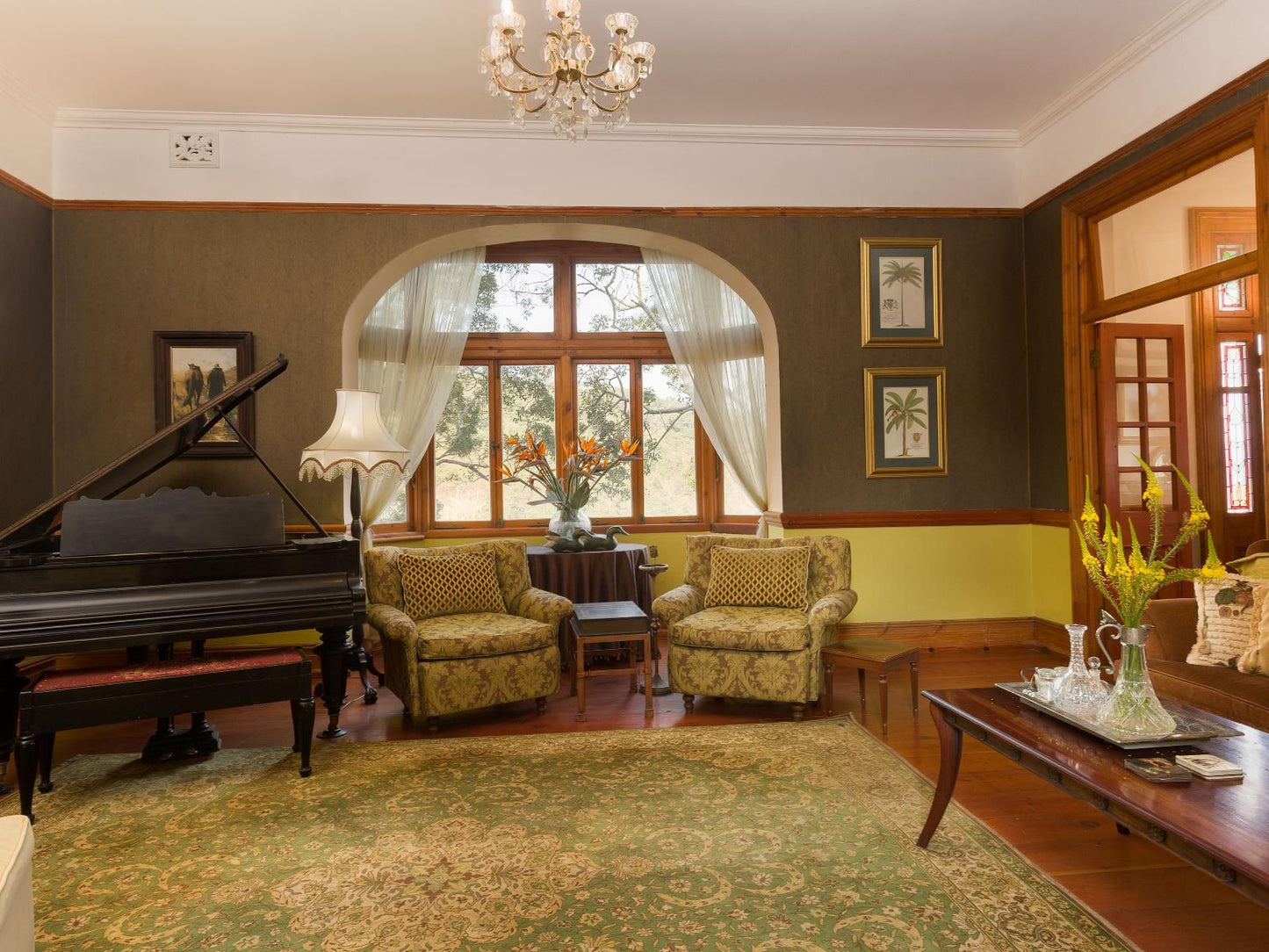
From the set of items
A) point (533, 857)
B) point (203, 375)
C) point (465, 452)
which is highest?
point (203, 375)

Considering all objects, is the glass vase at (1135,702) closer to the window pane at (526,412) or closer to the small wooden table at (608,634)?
the small wooden table at (608,634)

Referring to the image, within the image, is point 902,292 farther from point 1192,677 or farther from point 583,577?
point 1192,677

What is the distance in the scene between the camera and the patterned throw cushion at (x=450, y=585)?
4375 millimetres

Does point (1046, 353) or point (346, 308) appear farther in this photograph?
point (1046, 353)

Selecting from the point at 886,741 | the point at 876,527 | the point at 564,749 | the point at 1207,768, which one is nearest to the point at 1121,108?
the point at 876,527

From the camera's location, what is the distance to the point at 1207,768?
186 centimetres

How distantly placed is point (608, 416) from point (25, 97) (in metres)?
4.19

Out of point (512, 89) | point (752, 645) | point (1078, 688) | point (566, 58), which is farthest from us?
point (752, 645)

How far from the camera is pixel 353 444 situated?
4.12m

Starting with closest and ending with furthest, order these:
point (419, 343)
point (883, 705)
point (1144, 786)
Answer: point (1144, 786) → point (883, 705) → point (419, 343)

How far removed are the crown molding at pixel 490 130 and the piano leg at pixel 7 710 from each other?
11.1 ft

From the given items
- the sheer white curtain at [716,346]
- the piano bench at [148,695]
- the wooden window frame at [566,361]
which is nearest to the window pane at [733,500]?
the wooden window frame at [566,361]

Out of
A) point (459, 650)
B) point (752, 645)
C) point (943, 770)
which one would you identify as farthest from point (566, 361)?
point (943, 770)

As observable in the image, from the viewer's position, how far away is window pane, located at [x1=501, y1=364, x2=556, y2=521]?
662 centimetres
